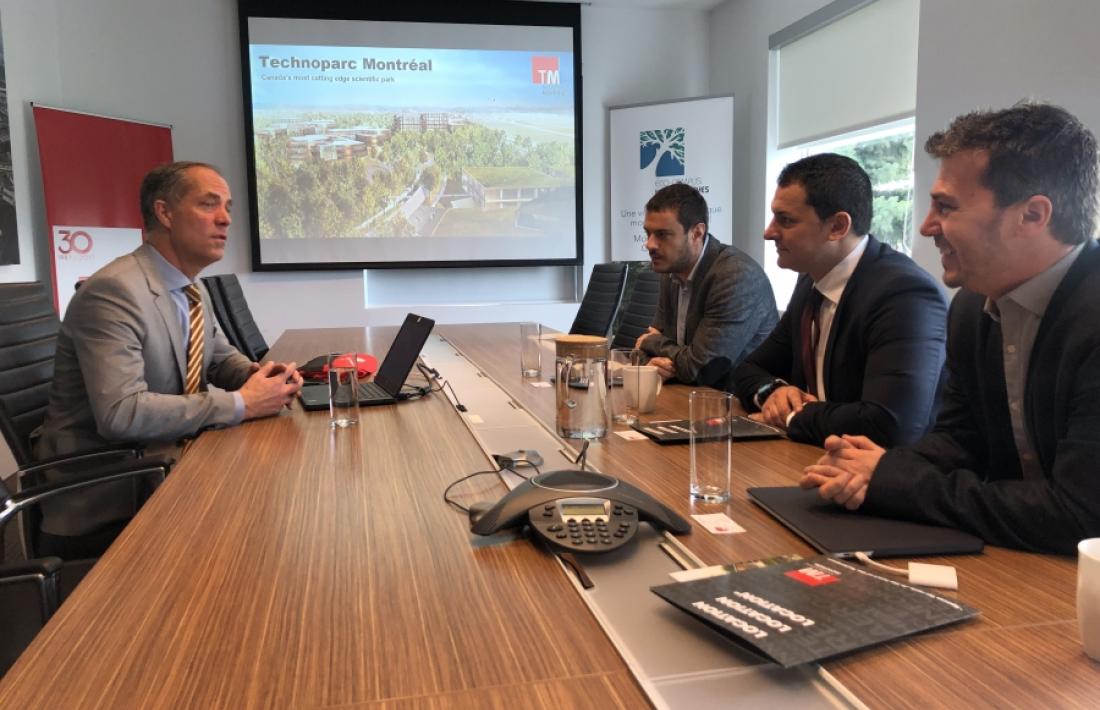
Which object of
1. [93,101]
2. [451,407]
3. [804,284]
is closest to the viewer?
[451,407]

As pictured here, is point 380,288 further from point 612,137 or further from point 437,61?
point 612,137

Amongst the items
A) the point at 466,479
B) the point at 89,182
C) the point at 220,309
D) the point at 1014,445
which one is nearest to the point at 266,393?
the point at 466,479

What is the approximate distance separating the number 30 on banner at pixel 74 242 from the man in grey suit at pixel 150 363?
10.1 ft

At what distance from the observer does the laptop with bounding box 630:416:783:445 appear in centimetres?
166

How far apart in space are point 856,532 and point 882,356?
2.49ft

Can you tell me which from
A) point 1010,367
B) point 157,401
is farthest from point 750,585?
point 157,401

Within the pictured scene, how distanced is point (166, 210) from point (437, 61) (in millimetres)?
4142

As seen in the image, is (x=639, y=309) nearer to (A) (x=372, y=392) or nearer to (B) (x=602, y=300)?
(B) (x=602, y=300)

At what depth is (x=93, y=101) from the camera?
5.31 metres

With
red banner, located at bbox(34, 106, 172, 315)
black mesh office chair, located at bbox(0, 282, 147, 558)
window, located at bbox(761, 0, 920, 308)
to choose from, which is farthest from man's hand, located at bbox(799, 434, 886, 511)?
red banner, located at bbox(34, 106, 172, 315)

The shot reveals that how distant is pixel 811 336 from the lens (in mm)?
2082

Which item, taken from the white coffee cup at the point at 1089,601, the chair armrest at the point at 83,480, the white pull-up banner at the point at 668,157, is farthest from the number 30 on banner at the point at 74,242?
the white coffee cup at the point at 1089,601

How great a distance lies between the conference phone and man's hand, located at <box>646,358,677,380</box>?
137cm

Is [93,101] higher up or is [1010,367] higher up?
[93,101]
